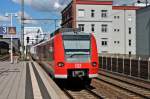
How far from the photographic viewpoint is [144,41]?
58.1 meters

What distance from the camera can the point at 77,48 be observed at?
1925 cm

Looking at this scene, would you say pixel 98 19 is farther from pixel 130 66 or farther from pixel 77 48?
pixel 77 48

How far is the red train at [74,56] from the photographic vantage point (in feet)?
61.4

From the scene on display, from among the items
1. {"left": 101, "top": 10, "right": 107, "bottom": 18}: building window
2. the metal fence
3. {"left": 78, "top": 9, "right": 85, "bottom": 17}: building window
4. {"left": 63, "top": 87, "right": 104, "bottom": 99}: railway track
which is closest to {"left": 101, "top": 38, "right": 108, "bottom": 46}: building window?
{"left": 101, "top": 10, "right": 107, "bottom": 18}: building window

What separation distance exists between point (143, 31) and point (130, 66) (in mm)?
30302

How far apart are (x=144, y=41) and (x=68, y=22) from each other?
1337 inches

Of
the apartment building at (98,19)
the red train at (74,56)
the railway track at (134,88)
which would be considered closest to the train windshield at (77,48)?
the red train at (74,56)

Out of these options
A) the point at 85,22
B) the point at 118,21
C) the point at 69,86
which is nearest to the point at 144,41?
the point at 85,22

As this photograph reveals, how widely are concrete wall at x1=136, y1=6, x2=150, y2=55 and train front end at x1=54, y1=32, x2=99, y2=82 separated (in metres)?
37.3

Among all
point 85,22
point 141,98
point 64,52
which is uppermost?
point 85,22

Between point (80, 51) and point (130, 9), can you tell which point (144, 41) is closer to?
point (130, 9)

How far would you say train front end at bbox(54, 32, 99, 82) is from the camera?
1872cm

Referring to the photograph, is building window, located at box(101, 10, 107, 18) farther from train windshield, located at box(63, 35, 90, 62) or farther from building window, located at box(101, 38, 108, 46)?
train windshield, located at box(63, 35, 90, 62)

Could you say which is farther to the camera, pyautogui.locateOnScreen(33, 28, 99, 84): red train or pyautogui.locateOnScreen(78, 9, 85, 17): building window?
pyautogui.locateOnScreen(78, 9, 85, 17): building window
